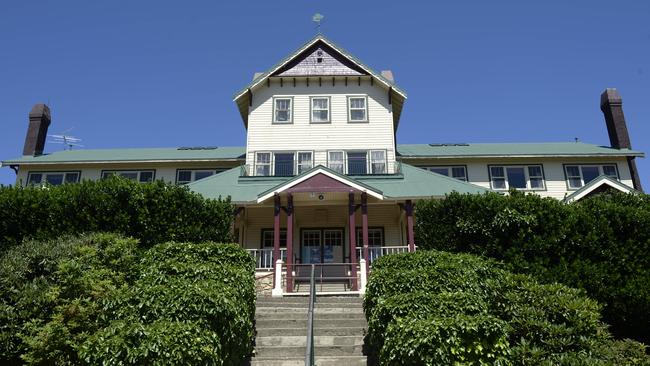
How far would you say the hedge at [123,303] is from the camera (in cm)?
835

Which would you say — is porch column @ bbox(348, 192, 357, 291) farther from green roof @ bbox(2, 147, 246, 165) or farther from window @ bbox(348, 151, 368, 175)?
green roof @ bbox(2, 147, 246, 165)

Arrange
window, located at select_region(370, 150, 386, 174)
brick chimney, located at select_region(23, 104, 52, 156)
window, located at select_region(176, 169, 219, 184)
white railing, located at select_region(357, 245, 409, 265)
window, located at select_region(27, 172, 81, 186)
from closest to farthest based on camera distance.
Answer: white railing, located at select_region(357, 245, 409, 265) < window, located at select_region(370, 150, 386, 174) < window, located at select_region(27, 172, 81, 186) < window, located at select_region(176, 169, 219, 184) < brick chimney, located at select_region(23, 104, 52, 156)

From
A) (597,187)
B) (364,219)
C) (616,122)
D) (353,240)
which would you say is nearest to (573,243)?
(364,219)

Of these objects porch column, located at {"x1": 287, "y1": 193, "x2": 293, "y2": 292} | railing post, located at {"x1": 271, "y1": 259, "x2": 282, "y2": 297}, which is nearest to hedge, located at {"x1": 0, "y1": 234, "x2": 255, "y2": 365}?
railing post, located at {"x1": 271, "y1": 259, "x2": 282, "y2": 297}

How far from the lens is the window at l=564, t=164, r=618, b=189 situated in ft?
89.4

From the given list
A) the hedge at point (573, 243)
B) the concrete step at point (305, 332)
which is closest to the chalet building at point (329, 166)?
the hedge at point (573, 243)

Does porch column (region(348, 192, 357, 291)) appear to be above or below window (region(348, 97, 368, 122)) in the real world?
below

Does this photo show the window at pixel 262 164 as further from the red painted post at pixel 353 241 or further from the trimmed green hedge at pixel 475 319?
the trimmed green hedge at pixel 475 319

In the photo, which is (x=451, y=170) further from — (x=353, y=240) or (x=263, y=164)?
(x=353, y=240)

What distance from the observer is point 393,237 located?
74.8 ft

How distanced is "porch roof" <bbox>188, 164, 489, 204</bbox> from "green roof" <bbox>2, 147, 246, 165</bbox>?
201 inches

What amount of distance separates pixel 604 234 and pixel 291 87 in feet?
51.3

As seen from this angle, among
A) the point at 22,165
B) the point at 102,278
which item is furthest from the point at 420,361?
the point at 22,165

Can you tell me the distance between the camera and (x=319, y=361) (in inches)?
409
